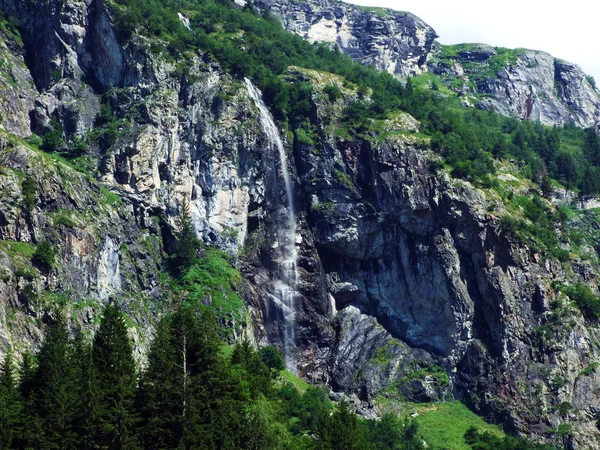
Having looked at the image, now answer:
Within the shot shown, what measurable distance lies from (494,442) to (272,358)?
83.5ft

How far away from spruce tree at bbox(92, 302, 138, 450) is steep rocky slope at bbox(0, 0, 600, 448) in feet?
96.0

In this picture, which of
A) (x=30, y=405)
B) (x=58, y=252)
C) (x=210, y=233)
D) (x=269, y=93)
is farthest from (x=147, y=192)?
(x=30, y=405)

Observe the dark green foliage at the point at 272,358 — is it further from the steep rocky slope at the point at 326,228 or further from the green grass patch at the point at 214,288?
the green grass patch at the point at 214,288

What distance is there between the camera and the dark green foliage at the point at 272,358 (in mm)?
102406

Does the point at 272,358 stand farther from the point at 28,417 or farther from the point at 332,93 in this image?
the point at 28,417

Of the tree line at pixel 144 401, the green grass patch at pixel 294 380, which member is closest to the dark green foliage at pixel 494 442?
the green grass patch at pixel 294 380

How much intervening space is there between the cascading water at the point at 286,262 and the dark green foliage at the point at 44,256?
Result: 31.8 m

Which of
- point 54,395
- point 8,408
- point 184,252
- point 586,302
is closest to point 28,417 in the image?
point 8,408

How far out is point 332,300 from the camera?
115500 mm

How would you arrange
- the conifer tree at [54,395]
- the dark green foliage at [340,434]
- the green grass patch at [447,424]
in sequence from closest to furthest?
the conifer tree at [54,395] → the dark green foliage at [340,434] → the green grass patch at [447,424]

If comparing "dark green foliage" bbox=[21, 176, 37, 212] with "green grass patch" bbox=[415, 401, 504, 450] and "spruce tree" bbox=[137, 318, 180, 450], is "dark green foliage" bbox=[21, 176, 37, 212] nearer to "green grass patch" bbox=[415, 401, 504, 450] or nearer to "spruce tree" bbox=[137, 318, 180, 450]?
"spruce tree" bbox=[137, 318, 180, 450]

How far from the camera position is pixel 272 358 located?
4043 inches

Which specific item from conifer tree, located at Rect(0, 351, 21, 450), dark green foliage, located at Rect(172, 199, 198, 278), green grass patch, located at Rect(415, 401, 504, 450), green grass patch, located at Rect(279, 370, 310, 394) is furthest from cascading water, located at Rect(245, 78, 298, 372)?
conifer tree, located at Rect(0, 351, 21, 450)

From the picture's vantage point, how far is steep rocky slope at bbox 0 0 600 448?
106 metres
